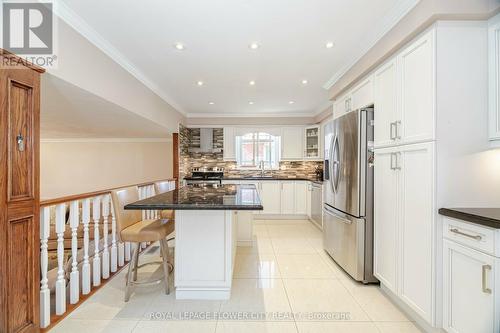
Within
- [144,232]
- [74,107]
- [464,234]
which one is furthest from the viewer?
[74,107]

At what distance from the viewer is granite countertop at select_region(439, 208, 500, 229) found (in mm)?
1294

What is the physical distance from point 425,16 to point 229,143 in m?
4.49

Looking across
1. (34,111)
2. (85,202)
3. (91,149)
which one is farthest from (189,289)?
(91,149)

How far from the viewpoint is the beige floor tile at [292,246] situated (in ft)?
11.3

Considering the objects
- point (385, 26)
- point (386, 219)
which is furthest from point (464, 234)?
point (385, 26)

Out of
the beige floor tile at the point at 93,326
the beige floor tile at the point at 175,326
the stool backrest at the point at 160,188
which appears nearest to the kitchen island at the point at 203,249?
the beige floor tile at the point at 175,326

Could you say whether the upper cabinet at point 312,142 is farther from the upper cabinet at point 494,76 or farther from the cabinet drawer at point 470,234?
the cabinet drawer at point 470,234

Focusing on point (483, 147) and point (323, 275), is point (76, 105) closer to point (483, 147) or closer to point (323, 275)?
point (323, 275)

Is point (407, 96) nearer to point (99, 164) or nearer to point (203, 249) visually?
point (203, 249)

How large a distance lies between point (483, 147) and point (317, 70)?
2.04 meters

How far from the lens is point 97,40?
230 cm

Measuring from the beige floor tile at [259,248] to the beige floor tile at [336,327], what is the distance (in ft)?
5.08

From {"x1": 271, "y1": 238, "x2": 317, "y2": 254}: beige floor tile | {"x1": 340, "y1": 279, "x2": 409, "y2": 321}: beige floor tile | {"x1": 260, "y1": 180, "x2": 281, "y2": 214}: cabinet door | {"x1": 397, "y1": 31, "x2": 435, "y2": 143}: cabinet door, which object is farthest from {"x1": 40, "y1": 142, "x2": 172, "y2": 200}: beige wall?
{"x1": 397, "y1": 31, "x2": 435, "y2": 143}: cabinet door

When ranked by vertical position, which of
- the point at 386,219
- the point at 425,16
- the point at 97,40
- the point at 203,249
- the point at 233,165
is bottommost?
the point at 203,249
